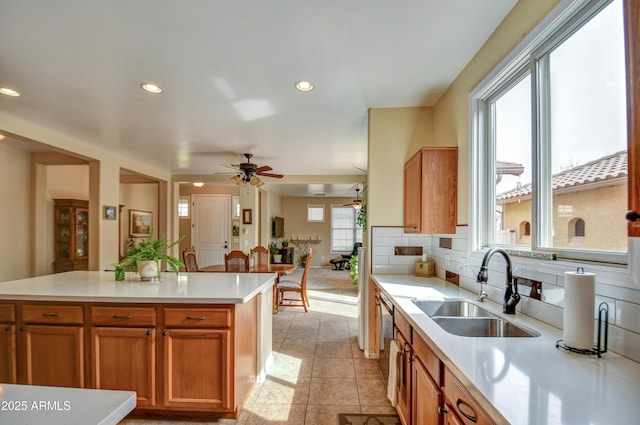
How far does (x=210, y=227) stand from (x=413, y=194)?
688 centimetres

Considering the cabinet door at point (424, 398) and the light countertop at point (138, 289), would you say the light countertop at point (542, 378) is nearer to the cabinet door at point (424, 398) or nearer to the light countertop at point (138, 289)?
the cabinet door at point (424, 398)

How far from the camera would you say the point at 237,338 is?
2.01 meters

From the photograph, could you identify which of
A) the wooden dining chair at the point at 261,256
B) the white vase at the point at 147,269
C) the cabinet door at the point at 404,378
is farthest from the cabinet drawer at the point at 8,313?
the wooden dining chair at the point at 261,256

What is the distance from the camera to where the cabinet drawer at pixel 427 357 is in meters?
1.21

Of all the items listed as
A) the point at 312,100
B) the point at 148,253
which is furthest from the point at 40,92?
the point at 312,100

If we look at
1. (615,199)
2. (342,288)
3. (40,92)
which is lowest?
(342,288)

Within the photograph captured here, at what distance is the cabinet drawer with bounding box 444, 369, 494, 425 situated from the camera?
2.88ft

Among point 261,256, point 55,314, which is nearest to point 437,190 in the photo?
point 55,314

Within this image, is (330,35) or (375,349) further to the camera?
(375,349)

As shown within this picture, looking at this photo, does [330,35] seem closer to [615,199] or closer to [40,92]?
[615,199]

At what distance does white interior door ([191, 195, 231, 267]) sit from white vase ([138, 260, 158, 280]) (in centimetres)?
584

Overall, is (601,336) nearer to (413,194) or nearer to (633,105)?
(633,105)

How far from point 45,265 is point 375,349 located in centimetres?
535

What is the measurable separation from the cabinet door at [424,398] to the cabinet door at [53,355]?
2128mm
